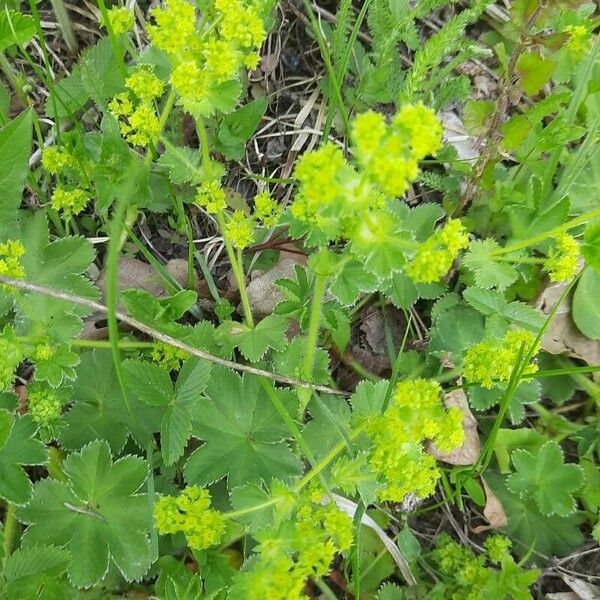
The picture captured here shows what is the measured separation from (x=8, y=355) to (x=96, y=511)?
610 millimetres

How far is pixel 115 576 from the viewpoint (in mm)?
2230

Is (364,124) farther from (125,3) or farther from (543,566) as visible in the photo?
(543,566)

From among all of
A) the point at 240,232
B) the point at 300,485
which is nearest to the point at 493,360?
the point at 300,485

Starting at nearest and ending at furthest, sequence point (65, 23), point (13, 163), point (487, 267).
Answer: point (13, 163), point (487, 267), point (65, 23)

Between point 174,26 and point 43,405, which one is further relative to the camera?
point 43,405

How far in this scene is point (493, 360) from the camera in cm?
201

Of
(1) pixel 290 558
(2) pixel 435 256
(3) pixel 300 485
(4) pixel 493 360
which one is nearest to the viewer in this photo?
(2) pixel 435 256

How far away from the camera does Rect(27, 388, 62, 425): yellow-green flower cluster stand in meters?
2.03

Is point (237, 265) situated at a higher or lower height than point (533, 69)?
lower

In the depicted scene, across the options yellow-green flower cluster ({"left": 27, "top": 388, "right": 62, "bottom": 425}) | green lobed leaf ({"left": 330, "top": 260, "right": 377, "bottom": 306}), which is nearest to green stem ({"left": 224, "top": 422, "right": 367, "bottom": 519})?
green lobed leaf ({"left": 330, "top": 260, "right": 377, "bottom": 306})

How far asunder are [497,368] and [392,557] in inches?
35.7

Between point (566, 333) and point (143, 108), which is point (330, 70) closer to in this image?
point (143, 108)

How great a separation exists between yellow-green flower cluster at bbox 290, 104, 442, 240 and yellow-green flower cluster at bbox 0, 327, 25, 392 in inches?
38.6

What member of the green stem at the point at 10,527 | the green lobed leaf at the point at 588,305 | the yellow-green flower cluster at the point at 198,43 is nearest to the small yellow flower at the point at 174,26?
the yellow-green flower cluster at the point at 198,43
